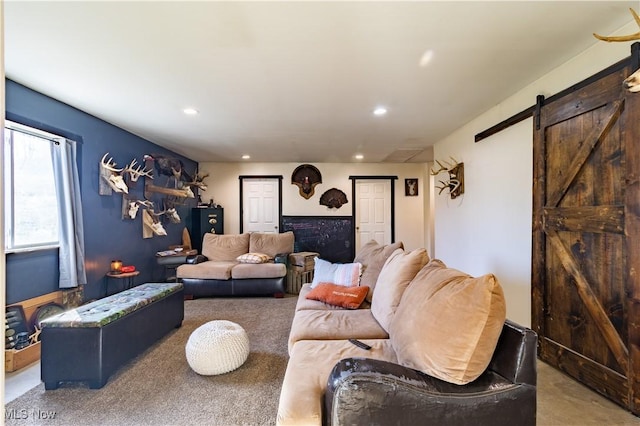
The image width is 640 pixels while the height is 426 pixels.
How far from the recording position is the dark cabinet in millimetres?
6012

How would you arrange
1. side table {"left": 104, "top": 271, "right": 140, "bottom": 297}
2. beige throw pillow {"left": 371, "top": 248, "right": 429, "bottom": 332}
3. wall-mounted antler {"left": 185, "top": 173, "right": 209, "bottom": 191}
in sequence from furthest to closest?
wall-mounted antler {"left": 185, "top": 173, "right": 209, "bottom": 191} < side table {"left": 104, "top": 271, "right": 140, "bottom": 297} < beige throw pillow {"left": 371, "top": 248, "right": 429, "bottom": 332}

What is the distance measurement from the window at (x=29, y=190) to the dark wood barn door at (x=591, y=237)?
14.4 feet

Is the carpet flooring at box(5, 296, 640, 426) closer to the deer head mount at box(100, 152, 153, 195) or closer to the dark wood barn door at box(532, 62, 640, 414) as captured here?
the dark wood barn door at box(532, 62, 640, 414)

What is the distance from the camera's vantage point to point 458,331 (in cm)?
123

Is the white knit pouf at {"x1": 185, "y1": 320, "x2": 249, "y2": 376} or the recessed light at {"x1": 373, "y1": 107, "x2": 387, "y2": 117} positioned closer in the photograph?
the white knit pouf at {"x1": 185, "y1": 320, "x2": 249, "y2": 376}

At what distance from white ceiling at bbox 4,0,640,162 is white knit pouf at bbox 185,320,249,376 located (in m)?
2.05

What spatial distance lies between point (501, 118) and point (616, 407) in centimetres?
251

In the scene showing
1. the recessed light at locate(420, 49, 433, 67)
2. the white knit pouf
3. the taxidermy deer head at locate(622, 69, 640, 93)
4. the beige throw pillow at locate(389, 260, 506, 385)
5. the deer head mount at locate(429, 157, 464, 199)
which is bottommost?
the white knit pouf

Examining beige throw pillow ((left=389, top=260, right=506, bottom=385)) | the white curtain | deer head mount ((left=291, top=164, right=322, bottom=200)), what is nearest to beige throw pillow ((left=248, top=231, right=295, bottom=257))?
deer head mount ((left=291, top=164, right=322, bottom=200))

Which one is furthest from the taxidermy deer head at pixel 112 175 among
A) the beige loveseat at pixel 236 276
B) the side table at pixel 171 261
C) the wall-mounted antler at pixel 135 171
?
the beige loveseat at pixel 236 276

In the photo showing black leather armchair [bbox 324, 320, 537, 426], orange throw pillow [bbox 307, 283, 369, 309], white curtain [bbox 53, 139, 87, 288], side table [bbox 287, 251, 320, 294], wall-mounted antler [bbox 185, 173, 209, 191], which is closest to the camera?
black leather armchair [bbox 324, 320, 537, 426]

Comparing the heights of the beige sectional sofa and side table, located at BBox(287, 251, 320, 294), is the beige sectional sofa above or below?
above

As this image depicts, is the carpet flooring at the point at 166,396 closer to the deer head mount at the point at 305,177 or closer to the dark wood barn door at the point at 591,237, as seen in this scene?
the dark wood barn door at the point at 591,237

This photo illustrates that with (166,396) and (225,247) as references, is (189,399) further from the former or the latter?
(225,247)
